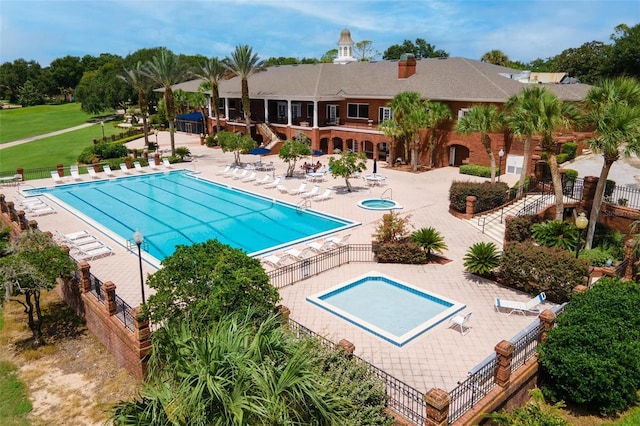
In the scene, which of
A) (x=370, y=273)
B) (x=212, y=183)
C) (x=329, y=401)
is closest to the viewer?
(x=329, y=401)

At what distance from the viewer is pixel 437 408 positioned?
8.52 metres

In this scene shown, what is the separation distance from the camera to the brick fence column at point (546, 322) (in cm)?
1160

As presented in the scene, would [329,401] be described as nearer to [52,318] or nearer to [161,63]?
[52,318]

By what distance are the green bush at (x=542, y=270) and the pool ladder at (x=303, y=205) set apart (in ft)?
41.1

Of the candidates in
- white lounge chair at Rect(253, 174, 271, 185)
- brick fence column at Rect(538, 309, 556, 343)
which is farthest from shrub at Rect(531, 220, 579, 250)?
white lounge chair at Rect(253, 174, 271, 185)

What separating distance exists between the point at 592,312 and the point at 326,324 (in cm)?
699

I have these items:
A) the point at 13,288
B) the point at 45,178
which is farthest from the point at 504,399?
the point at 45,178

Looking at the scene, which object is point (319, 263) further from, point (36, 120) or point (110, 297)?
point (36, 120)

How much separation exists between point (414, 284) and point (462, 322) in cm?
360

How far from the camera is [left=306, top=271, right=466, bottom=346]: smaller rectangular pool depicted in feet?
43.7

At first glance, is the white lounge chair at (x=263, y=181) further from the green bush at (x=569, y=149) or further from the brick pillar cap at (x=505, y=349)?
the brick pillar cap at (x=505, y=349)

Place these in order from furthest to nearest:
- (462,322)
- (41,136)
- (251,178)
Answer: (41,136), (251,178), (462,322)

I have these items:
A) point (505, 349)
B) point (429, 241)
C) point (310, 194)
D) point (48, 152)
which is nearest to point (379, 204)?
point (310, 194)

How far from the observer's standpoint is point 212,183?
33219 mm
